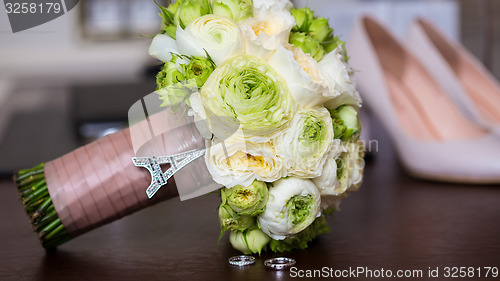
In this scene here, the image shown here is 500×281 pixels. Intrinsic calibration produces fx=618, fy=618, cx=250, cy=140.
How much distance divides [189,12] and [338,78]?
0.48 feet

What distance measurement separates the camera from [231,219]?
536 millimetres

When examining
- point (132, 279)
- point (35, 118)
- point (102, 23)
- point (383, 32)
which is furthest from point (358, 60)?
point (102, 23)

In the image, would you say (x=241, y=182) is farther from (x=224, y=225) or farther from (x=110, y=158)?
(x=110, y=158)

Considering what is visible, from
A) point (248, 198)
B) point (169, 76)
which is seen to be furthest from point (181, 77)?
point (248, 198)

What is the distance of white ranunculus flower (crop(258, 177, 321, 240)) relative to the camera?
20.7 inches

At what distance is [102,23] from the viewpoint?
15.5ft

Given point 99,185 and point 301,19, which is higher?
point 301,19

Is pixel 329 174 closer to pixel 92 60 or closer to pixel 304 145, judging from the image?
pixel 304 145

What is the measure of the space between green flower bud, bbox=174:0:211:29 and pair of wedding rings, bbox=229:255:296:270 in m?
0.21

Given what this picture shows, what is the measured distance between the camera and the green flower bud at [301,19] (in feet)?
1.90

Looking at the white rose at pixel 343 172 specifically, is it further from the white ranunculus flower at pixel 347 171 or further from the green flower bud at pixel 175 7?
the green flower bud at pixel 175 7

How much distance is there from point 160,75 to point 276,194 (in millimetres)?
148

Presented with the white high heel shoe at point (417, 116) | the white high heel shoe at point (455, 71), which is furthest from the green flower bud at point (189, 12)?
the white high heel shoe at point (455, 71)

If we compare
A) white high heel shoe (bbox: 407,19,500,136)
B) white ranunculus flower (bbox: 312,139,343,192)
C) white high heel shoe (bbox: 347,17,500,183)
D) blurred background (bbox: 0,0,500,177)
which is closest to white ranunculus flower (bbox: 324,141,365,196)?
white ranunculus flower (bbox: 312,139,343,192)
